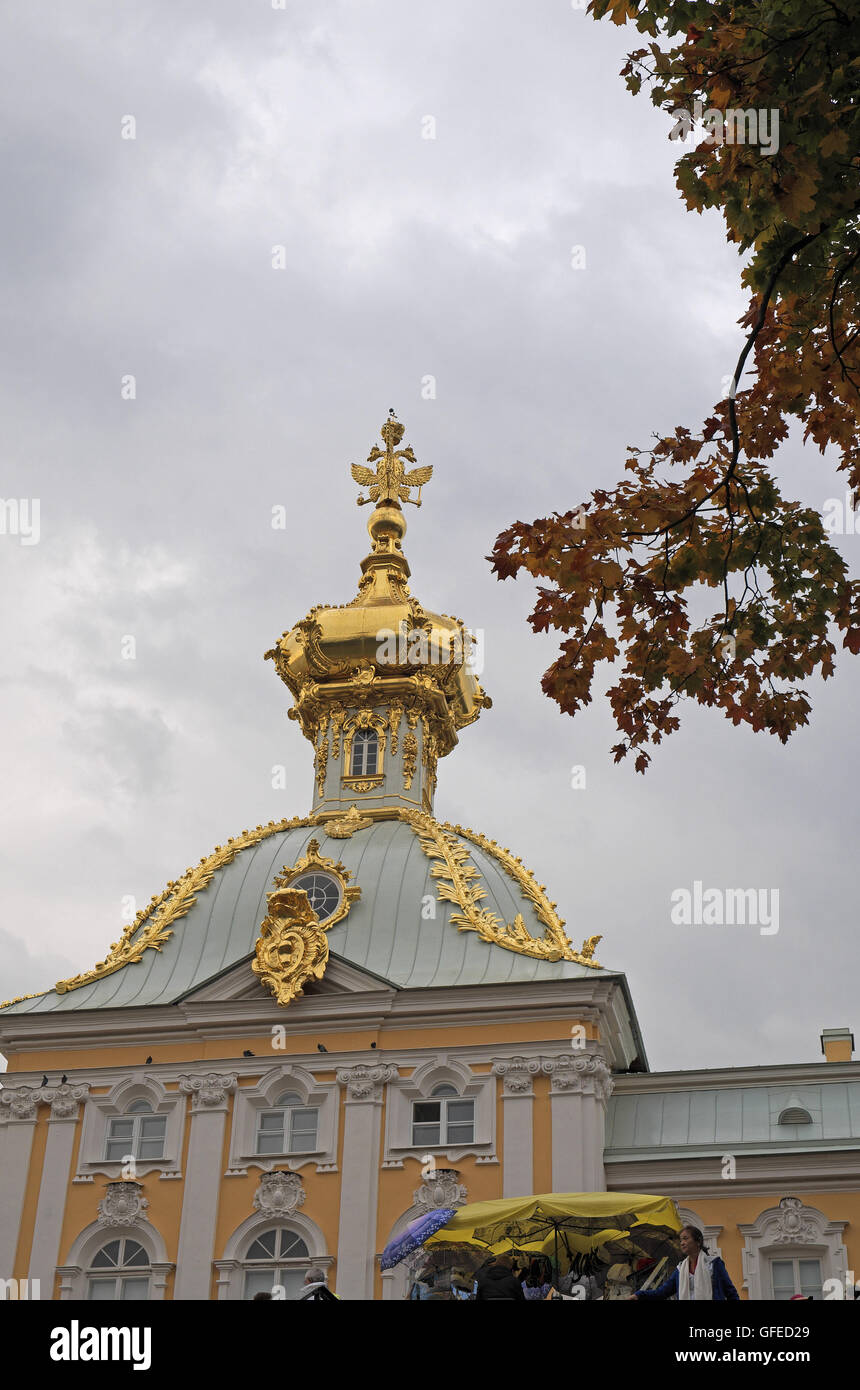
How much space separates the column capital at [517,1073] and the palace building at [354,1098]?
0.12 ft

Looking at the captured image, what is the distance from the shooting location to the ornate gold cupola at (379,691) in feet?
125

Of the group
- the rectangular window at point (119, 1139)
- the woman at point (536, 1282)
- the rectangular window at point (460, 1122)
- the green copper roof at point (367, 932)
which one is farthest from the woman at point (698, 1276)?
the rectangular window at point (119, 1139)

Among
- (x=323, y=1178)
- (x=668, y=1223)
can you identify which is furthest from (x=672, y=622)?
(x=323, y=1178)

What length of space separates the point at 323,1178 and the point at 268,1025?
3.18 m

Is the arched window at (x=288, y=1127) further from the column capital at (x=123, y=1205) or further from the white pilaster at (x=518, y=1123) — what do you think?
the white pilaster at (x=518, y=1123)

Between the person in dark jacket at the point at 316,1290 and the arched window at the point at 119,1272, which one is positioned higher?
the arched window at the point at 119,1272

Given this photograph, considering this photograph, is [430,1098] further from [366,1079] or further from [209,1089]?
[209,1089]

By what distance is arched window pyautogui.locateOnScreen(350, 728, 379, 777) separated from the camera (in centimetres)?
3819

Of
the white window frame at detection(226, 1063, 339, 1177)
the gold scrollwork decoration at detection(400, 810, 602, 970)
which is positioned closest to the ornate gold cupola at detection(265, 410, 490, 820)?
the gold scrollwork decoration at detection(400, 810, 602, 970)

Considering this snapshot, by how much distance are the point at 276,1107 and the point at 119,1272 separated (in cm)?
399

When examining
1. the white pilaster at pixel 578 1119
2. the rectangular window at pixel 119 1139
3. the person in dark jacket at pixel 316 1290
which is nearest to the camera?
the person in dark jacket at pixel 316 1290

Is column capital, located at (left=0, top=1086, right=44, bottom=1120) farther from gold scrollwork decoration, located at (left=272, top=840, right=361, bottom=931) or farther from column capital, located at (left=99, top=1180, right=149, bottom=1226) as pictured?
gold scrollwork decoration, located at (left=272, top=840, right=361, bottom=931)

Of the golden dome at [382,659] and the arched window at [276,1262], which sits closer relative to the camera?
the arched window at [276,1262]

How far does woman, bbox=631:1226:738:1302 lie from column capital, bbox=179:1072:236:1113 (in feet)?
54.7
